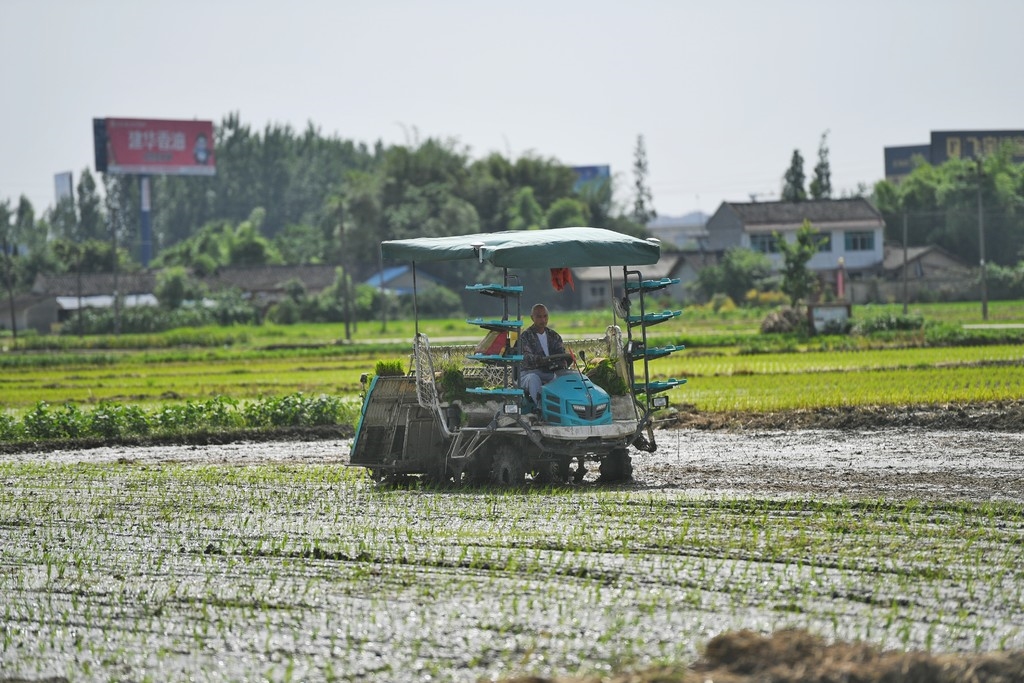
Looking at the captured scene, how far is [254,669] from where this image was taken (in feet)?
23.3

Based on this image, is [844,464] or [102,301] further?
[102,301]

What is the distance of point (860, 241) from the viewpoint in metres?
81.4

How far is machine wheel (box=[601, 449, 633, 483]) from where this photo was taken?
1441 centimetres

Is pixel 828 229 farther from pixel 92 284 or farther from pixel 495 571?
pixel 495 571

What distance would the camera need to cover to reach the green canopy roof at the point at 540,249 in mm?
13094

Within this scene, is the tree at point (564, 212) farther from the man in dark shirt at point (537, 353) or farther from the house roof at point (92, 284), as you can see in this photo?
the man in dark shirt at point (537, 353)

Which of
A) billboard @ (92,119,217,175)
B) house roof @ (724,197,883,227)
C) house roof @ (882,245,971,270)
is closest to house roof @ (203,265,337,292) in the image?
billboard @ (92,119,217,175)

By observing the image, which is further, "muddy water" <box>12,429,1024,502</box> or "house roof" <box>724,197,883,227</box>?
"house roof" <box>724,197,883,227</box>

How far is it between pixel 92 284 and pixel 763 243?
4374cm

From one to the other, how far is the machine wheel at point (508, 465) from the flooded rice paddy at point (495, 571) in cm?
53

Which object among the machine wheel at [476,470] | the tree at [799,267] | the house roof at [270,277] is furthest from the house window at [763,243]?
the machine wheel at [476,470]

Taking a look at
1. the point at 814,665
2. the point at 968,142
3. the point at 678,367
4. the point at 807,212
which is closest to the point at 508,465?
the point at 814,665

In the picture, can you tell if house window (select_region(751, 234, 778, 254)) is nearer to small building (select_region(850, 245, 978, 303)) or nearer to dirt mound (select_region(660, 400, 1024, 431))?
small building (select_region(850, 245, 978, 303))

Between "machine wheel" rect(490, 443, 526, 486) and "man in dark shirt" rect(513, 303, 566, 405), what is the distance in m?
0.66
